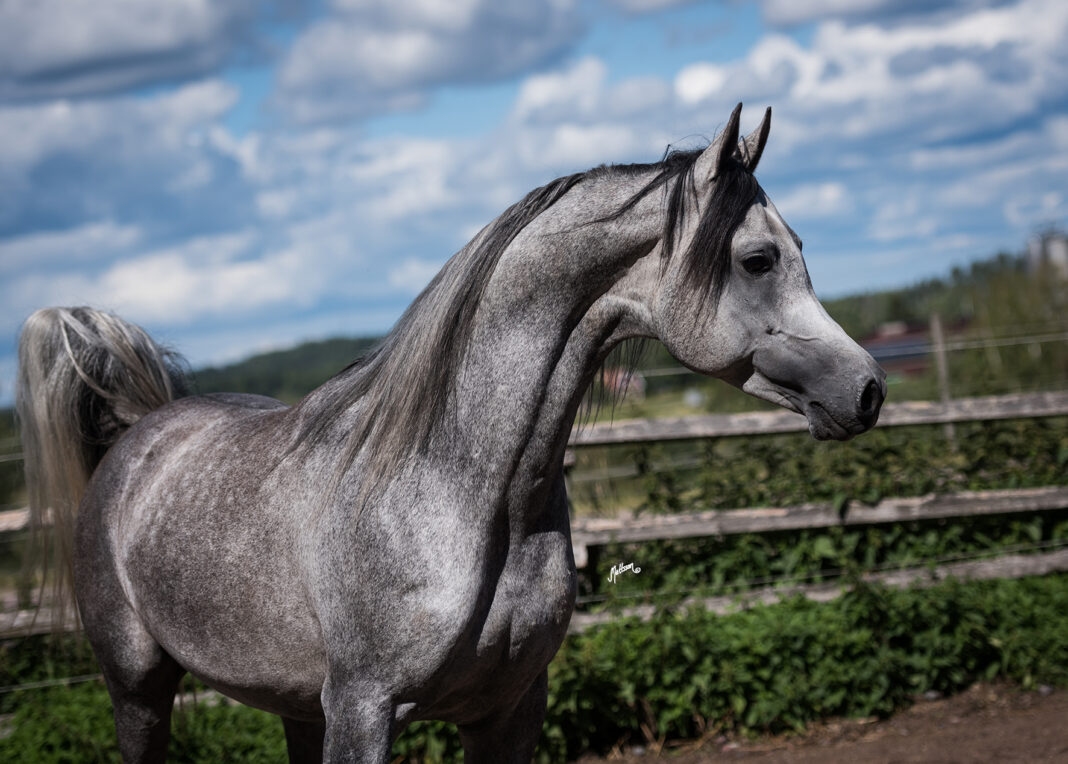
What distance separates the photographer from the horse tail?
3.39 meters

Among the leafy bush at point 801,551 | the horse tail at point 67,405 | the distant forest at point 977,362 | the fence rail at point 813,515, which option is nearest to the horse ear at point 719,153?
the horse tail at point 67,405

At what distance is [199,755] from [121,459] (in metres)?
2.10

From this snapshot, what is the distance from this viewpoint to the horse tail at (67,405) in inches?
133

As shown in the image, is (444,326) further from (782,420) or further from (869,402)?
(782,420)

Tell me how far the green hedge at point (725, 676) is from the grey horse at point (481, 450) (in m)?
2.30

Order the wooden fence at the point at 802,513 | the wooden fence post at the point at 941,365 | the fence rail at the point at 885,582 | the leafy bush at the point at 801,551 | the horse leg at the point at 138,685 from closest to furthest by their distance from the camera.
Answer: the horse leg at the point at 138,685 → the fence rail at the point at 885,582 → the wooden fence at the point at 802,513 → the leafy bush at the point at 801,551 → the wooden fence post at the point at 941,365

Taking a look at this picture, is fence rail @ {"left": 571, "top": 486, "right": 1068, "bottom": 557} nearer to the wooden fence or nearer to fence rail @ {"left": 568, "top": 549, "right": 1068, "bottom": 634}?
the wooden fence

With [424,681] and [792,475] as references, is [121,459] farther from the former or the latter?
[792,475]

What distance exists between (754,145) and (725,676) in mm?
3367

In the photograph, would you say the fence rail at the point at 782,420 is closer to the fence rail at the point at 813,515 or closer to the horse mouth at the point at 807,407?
the fence rail at the point at 813,515

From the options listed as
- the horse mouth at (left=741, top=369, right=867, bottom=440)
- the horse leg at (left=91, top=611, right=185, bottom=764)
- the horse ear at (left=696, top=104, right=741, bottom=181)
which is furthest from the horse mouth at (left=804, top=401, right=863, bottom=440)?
the horse leg at (left=91, top=611, right=185, bottom=764)

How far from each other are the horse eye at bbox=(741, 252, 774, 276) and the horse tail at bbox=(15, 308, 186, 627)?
247cm

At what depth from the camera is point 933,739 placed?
14.8 ft

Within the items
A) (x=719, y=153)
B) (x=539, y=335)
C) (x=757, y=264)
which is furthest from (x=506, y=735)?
(x=719, y=153)
